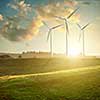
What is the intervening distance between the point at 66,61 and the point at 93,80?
76759 millimetres

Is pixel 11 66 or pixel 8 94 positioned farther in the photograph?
pixel 11 66

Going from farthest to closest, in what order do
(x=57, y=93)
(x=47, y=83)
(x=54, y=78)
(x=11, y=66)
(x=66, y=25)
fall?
(x=11, y=66) < (x=66, y=25) < (x=54, y=78) < (x=47, y=83) < (x=57, y=93)

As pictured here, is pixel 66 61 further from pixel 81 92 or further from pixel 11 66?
pixel 81 92

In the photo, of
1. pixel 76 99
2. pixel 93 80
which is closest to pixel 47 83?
pixel 93 80

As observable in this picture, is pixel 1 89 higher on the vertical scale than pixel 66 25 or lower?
lower

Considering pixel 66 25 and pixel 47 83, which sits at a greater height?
pixel 66 25

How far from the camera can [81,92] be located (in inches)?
1929

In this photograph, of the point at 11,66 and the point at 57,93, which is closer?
the point at 57,93

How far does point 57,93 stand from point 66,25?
155 ft

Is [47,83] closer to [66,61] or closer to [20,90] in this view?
[20,90]

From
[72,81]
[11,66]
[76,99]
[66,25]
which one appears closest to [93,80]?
[72,81]

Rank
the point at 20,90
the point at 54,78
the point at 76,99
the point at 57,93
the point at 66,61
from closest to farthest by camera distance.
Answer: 1. the point at 76,99
2. the point at 57,93
3. the point at 20,90
4. the point at 54,78
5. the point at 66,61

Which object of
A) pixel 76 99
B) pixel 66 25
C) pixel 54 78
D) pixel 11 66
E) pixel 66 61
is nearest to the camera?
pixel 76 99

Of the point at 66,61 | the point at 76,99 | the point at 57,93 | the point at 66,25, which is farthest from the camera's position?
the point at 66,61
